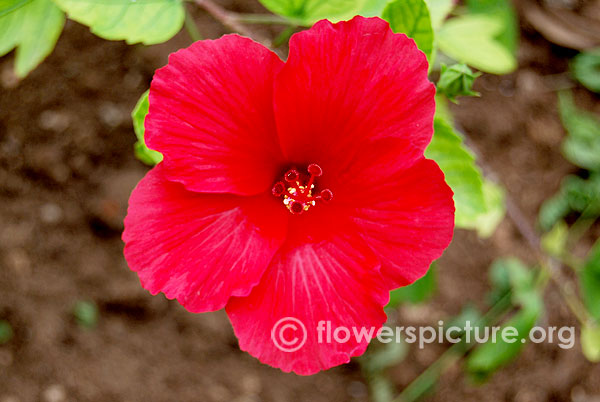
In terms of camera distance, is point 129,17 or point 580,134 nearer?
point 129,17

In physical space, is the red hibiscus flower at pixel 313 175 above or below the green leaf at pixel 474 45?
above

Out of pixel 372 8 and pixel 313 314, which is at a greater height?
pixel 372 8

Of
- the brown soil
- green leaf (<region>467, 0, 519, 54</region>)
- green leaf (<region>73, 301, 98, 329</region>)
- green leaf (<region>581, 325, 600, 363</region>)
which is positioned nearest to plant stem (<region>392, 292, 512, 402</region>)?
the brown soil

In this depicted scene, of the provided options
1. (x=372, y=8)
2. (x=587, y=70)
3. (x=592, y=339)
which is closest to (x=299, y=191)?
(x=372, y=8)

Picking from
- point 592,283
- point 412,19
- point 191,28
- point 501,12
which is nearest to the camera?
point 412,19

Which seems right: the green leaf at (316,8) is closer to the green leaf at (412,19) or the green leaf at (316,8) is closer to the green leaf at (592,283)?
the green leaf at (412,19)

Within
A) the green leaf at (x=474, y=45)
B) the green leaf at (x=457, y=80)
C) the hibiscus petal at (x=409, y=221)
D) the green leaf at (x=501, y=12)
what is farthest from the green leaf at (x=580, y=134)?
the hibiscus petal at (x=409, y=221)

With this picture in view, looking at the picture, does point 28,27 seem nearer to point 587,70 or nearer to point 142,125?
point 142,125
